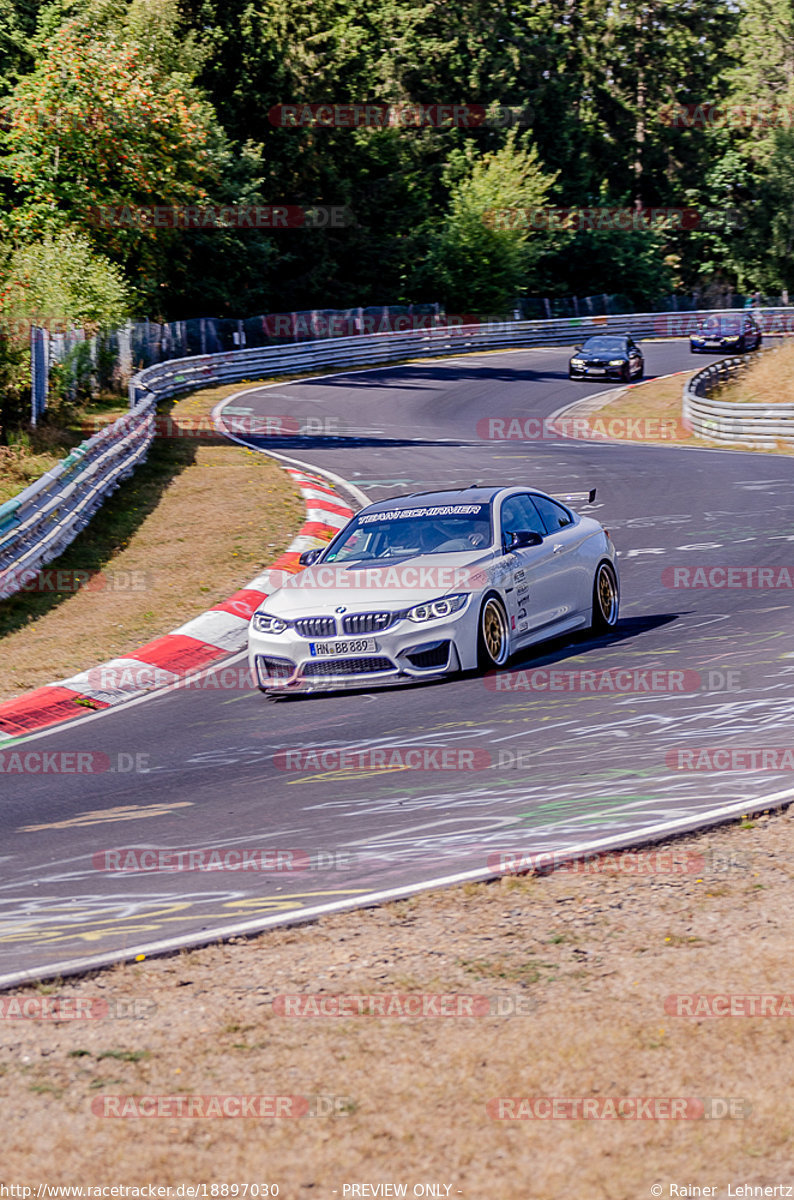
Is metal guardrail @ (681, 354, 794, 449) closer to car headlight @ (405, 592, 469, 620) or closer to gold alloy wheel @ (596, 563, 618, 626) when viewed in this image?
gold alloy wheel @ (596, 563, 618, 626)

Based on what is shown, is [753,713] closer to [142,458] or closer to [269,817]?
[269,817]

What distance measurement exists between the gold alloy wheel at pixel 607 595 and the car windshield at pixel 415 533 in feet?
4.35

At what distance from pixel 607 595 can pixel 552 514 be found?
35.1 inches

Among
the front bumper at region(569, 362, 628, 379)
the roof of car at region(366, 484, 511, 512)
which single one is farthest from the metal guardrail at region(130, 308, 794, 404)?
the roof of car at region(366, 484, 511, 512)

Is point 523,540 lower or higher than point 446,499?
lower

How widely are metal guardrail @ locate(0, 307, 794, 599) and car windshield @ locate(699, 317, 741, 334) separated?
7947mm

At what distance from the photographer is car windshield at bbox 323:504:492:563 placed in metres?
11.4

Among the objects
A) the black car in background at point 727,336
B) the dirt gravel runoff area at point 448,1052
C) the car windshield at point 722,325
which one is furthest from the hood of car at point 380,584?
the car windshield at point 722,325

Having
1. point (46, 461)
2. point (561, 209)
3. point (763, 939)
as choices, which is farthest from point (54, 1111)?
point (561, 209)

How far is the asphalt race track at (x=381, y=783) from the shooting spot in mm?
6309

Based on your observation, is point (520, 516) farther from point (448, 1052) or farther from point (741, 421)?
point (741, 421)

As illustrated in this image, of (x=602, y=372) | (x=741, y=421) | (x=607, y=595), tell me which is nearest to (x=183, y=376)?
(x=602, y=372)

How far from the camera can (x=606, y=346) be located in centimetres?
4403

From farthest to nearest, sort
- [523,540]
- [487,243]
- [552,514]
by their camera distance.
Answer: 1. [487,243]
2. [552,514]
3. [523,540]
